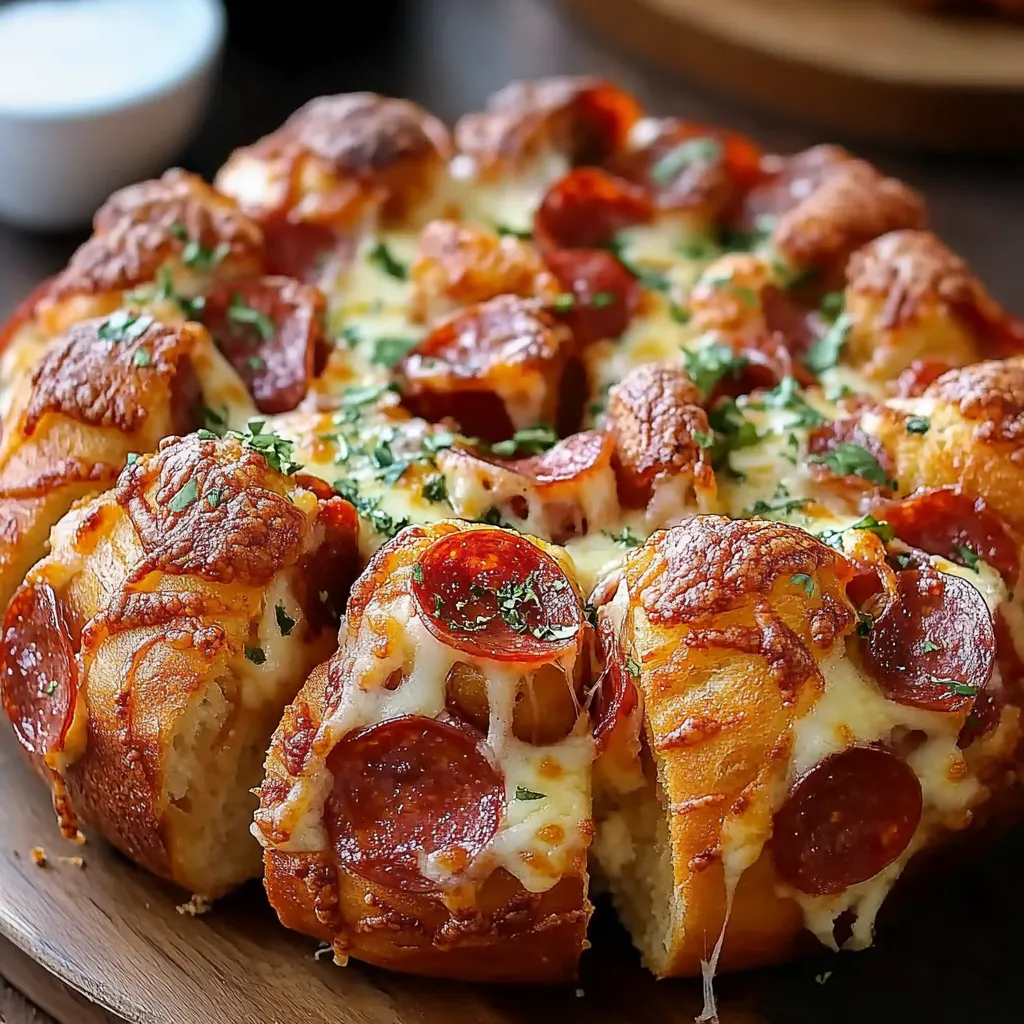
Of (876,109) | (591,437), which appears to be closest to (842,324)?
(591,437)

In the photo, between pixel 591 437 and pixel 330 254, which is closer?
pixel 591 437

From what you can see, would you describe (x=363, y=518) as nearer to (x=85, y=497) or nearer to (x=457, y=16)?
(x=85, y=497)

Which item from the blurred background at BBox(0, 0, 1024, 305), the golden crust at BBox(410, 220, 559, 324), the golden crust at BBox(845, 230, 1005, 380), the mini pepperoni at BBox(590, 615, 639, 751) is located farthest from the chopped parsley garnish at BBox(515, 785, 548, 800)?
the blurred background at BBox(0, 0, 1024, 305)

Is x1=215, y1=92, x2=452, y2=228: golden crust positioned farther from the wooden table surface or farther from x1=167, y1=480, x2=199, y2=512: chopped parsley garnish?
x1=167, y1=480, x2=199, y2=512: chopped parsley garnish

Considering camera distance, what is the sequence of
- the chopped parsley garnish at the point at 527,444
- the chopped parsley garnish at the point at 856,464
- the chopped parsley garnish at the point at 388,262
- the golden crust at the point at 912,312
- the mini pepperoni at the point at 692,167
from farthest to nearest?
the mini pepperoni at the point at 692,167 < the chopped parsley garnish at the point at 388,262 < the golden crust at the point at 912,312 < the chopped parsley garnish at the point at 527,444 < the chopped parsley garnish at the point at 856,464

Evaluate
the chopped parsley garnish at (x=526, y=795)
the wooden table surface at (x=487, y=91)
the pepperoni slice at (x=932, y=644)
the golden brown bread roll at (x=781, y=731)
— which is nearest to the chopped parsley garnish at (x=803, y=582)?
the golden brown bread roll at (x=781, y=731)

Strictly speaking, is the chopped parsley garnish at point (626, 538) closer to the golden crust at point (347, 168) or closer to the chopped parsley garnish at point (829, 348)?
the chopped parsley garnish at point (829, 348)
